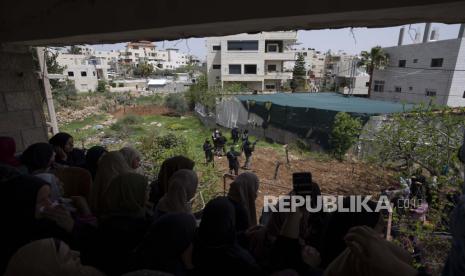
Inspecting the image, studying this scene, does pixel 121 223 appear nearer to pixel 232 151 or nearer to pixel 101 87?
pixel 232 151

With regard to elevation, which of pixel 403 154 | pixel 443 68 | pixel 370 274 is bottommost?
pixel 403 154

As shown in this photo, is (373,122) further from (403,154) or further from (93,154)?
(93,154)

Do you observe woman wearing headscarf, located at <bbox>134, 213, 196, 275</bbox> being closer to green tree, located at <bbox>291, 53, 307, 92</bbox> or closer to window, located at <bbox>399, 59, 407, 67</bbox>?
window, located at <bbox>399, 59, 407, 67</bbox>

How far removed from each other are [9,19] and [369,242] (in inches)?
151

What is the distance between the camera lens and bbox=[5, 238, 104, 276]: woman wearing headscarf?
1.15 meters

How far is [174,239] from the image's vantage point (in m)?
1.55

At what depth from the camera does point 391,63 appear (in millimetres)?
20531

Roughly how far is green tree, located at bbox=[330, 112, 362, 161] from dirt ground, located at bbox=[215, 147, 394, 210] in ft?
1.76

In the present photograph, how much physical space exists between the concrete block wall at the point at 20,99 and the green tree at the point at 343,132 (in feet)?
31.1

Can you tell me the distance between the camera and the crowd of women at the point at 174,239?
1.20m

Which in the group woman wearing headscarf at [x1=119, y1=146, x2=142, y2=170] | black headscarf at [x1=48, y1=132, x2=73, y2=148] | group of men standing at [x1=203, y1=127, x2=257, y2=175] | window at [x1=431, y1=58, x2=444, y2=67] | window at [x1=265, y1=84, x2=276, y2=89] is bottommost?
group of men standing at [x1=203, y1=127, x2=257, y2=175]

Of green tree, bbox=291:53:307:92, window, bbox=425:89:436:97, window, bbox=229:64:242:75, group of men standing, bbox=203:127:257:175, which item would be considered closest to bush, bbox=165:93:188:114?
window, bbox=229:64:242:75

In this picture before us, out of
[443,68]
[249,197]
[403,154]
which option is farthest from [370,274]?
[443,68]

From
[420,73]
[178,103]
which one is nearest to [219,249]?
[420,73]
